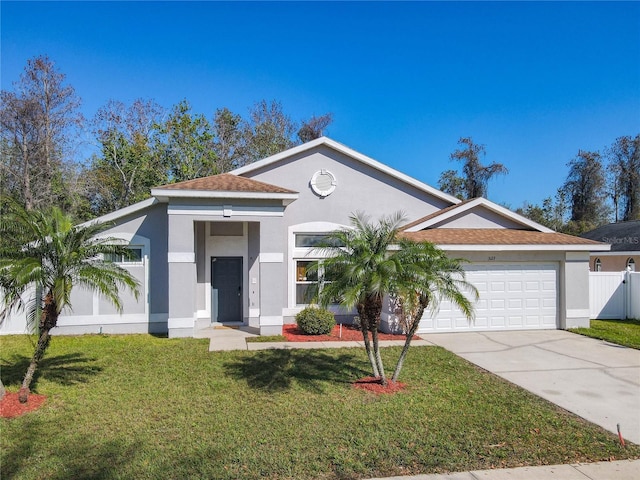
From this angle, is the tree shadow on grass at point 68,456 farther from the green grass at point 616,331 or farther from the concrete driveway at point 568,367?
the green grass at point 616,331

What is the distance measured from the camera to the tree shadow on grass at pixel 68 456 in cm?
476

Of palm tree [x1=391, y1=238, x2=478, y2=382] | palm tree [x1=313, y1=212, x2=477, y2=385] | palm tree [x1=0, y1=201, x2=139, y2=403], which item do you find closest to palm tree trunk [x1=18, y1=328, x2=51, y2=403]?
palm tree [x1=0, y1=201, x2=139, y2=403]

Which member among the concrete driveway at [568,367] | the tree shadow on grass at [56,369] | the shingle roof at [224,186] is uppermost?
the shingle roof at [224,186]

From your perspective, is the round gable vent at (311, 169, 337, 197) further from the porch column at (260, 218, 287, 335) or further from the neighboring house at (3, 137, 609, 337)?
the porch column at (260, 218, 287, 335)

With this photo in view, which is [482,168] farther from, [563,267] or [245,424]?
[245,424]

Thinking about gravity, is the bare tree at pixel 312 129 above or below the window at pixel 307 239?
above

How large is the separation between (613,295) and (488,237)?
6.27m

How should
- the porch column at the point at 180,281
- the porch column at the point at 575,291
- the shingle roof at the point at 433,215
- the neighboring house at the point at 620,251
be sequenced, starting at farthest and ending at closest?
1. the neighboring house at the point at 620,251
2. the shingle roof at the point at 433,215
3. the porch column at the point at 575,291
4. the porch column at the point at 180,281

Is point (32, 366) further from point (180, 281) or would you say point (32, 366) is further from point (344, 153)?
point (344, 153)

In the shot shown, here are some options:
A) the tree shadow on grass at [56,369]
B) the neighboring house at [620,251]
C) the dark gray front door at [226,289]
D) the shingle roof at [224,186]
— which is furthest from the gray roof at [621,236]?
the tree shadow on grass at [56,369]

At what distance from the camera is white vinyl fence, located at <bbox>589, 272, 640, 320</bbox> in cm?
1570

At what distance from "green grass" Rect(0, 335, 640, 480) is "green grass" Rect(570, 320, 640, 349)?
6.08 meters

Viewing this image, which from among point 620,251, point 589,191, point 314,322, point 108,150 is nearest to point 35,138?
point 108,150

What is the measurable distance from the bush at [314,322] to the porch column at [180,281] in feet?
10.5
